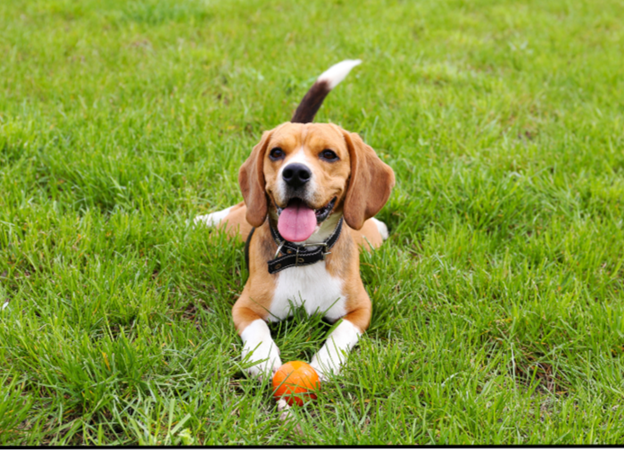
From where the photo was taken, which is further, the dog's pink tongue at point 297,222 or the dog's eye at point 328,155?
the dog's eye at point 328,155

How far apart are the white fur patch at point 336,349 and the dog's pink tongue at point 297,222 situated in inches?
23.3

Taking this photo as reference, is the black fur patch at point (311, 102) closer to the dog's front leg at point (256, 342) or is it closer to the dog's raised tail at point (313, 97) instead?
the dog's raised tail at point (313, 97)

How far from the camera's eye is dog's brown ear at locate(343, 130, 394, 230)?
321cm

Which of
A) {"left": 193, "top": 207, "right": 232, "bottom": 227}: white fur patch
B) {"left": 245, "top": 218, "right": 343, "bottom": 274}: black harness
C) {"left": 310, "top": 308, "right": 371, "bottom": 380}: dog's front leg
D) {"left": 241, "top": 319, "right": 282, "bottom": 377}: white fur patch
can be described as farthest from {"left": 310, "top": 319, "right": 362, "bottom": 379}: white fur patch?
{"left": 193, "top": 207, "right": 232, "bottom": 227}: white fur patch

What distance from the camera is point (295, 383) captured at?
2689 mm

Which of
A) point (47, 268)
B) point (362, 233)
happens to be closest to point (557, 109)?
point (362, 233)

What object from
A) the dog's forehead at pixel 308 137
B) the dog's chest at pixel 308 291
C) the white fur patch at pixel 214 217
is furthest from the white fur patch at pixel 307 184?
the white fur patch at pixel 214 217

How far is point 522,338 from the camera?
321 cm

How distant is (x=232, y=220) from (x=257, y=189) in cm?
93

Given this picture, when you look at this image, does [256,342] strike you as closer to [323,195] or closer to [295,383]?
[295,383]

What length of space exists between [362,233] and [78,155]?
2585mm

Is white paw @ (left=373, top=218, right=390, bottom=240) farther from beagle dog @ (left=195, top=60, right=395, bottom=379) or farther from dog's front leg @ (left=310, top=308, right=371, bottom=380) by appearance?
dog's front leg @ (left=310, top=308, right=371, bottom=380)

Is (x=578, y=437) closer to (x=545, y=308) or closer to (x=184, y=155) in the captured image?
(x=545, y=308)

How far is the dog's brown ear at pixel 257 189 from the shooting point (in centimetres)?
327
